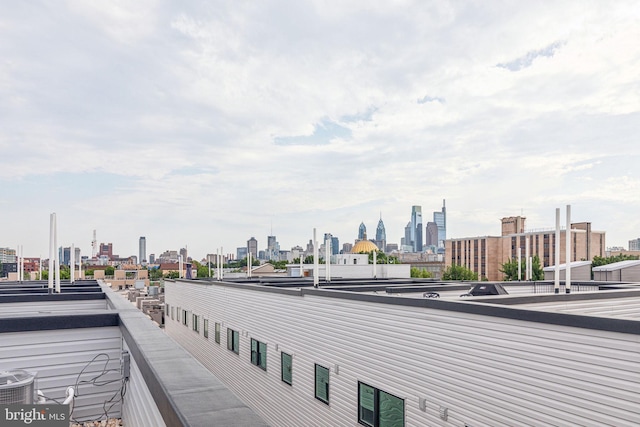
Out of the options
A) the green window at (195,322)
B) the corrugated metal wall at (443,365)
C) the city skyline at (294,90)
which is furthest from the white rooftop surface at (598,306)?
the green window at (195,322)

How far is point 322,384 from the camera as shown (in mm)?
11117

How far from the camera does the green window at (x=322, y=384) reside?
1092cm

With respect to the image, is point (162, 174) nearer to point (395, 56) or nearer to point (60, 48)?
point (60, 48)

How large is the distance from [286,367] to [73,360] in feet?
25.9

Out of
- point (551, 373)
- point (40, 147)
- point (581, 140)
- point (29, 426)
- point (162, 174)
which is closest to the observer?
point (29, 426)

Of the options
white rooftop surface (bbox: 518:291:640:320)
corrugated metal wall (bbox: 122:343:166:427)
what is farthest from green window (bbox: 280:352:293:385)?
corrugated metal wall (bbox: 122:343:166:427)

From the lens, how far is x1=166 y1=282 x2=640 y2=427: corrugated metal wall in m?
5.24

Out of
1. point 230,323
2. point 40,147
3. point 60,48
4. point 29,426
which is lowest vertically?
point 230,323

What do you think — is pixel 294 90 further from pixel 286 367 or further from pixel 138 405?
pixel 138 405

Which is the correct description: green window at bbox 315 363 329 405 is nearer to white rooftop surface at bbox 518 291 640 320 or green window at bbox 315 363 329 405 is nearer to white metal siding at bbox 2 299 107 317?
white rooftop surface at bbox 518 291 640 320

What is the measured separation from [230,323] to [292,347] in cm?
555

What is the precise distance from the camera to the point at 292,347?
12578mm

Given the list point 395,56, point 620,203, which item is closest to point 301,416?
point 395,56

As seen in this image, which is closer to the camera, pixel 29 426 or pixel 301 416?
pixel 29 426
